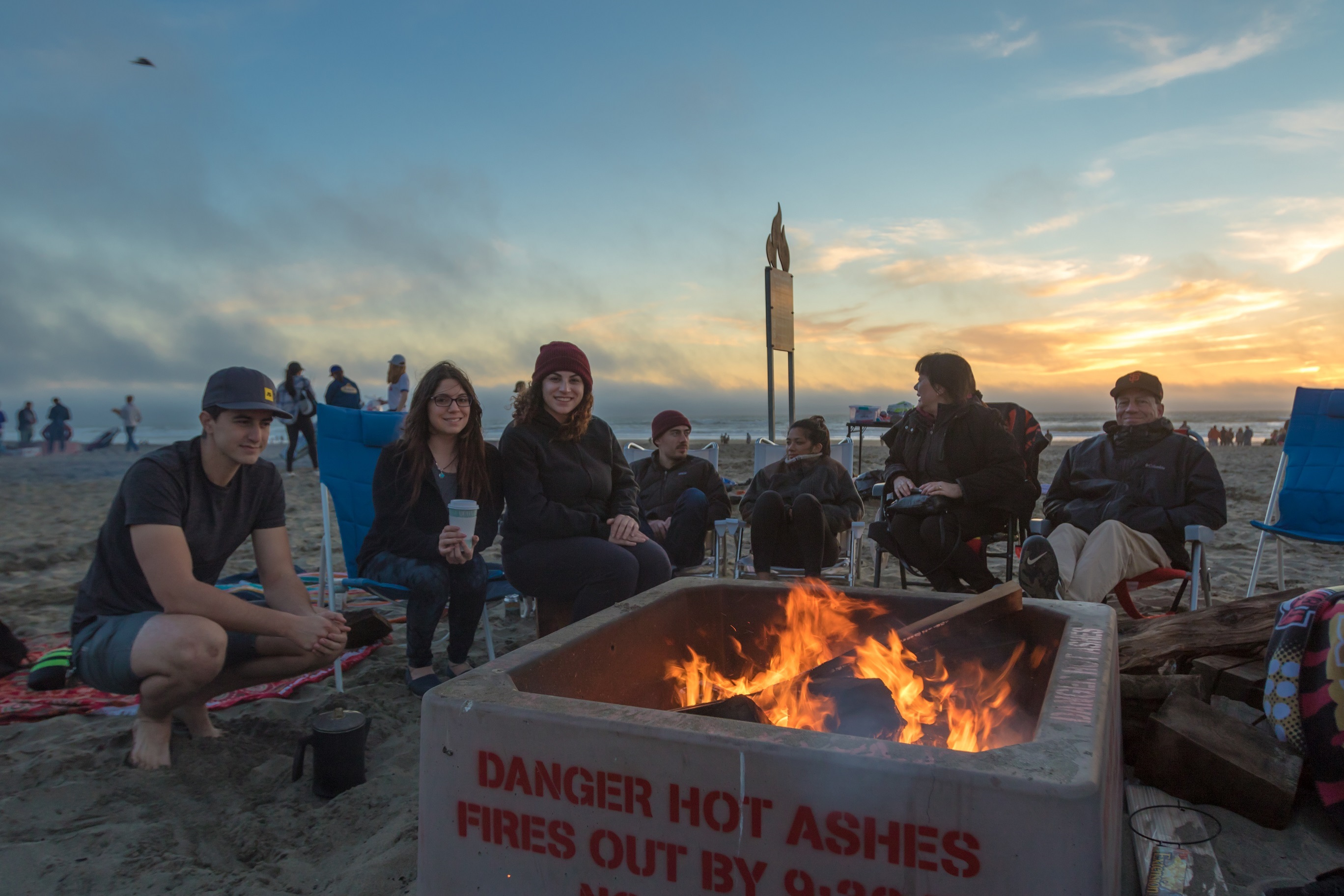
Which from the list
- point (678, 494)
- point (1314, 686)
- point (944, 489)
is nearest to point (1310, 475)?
point (944, 489)

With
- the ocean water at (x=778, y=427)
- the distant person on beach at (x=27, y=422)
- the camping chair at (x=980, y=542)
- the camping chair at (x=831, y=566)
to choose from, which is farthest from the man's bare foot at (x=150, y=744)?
the distant person on beach at (x=27, y=422)

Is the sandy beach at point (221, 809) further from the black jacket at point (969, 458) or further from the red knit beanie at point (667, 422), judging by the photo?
the black jacket at point (969, 458)

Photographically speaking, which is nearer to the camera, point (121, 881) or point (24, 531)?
point (121, 881)

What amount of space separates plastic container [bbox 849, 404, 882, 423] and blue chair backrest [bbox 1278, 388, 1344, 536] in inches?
120

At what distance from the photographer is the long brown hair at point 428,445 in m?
3.16

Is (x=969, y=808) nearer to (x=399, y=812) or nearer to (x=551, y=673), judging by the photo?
(x=551, y=673)

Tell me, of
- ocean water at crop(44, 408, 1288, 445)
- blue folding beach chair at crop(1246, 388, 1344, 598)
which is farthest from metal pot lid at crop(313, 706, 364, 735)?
ocean water at crop(44, 408, 1288, 445)

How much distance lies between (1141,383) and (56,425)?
2757 cm

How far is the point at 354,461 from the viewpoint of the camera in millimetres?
3789

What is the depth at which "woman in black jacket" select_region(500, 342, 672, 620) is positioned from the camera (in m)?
3.02

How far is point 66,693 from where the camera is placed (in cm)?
297

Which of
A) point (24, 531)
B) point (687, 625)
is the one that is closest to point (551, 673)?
point (687, 625)

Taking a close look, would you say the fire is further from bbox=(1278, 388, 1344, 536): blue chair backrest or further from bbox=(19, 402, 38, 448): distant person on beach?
bbox=(19, 402, 38, 448): distant person on beach

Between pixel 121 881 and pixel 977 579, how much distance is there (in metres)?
3.60
